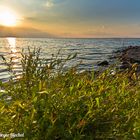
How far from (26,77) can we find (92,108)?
136 cm

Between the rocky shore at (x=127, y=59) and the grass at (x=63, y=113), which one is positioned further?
the rocky shore at (x=127, y=59)

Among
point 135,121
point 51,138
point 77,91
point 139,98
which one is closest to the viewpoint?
point 51,138

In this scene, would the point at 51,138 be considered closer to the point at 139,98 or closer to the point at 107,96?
the point at 107,96

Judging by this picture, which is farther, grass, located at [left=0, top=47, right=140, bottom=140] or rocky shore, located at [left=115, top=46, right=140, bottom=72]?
rocky shore, located at [left=115, top=46, right=140, bottom=72]

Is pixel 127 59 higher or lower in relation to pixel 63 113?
lower

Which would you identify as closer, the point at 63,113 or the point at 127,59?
the point at 63,113

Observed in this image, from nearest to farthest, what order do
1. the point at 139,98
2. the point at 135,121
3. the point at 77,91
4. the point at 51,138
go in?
1. the point at 51,138
2. the point at 135,121
3. the point at 77,91
4. the point at 139,98

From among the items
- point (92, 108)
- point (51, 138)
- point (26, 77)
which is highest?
point (26, 77)

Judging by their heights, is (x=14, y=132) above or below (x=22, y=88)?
below

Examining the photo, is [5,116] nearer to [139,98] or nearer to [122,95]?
[122,95]

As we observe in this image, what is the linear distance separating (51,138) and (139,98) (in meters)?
2.27

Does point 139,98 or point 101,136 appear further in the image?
point 139,98

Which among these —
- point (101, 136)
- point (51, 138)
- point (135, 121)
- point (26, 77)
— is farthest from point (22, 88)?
point (135, 121)

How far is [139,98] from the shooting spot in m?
5.79
